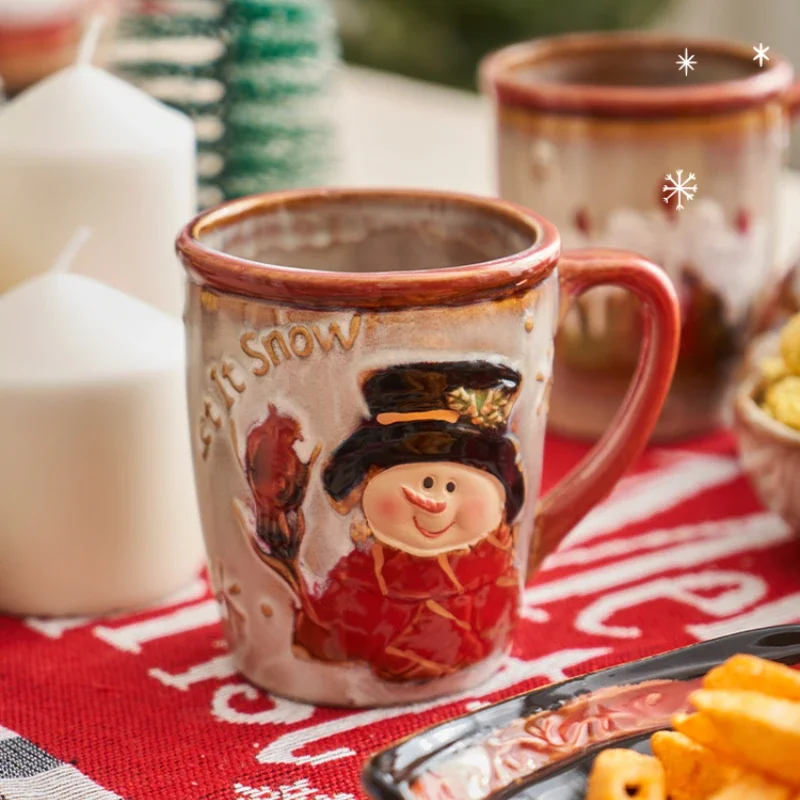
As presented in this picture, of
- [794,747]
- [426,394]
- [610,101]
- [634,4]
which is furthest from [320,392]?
[634,4]

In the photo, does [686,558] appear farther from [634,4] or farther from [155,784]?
[634,4]

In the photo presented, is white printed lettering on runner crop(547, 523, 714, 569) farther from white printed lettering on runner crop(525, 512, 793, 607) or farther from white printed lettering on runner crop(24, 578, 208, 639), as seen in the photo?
white printed lettering on runner crop(24, 578, 208, 639)

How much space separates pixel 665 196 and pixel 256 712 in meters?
0.30

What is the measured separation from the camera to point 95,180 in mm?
482

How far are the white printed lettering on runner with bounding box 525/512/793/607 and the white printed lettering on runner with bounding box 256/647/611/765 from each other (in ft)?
0.13

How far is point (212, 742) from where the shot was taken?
1.23 feet

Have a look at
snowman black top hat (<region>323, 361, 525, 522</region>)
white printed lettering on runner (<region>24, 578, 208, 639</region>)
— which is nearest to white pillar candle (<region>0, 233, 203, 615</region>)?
white printed lettering on runner (<region>24, 578, 208, 639</region>)

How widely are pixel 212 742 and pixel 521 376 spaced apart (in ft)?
0.46

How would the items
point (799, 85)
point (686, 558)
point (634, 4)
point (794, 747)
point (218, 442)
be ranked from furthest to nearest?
point (634, 4) < point (799, 85) < point (686, 558) < point (218, 442) < point (794, 747)

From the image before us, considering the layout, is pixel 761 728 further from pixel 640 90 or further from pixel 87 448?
pixel 640 90

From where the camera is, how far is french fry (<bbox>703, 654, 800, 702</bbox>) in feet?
0.98

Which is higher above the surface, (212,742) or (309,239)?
(309,239)

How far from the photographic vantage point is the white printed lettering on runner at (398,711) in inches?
14.5

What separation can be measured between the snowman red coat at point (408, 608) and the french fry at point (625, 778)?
83 millimetres
